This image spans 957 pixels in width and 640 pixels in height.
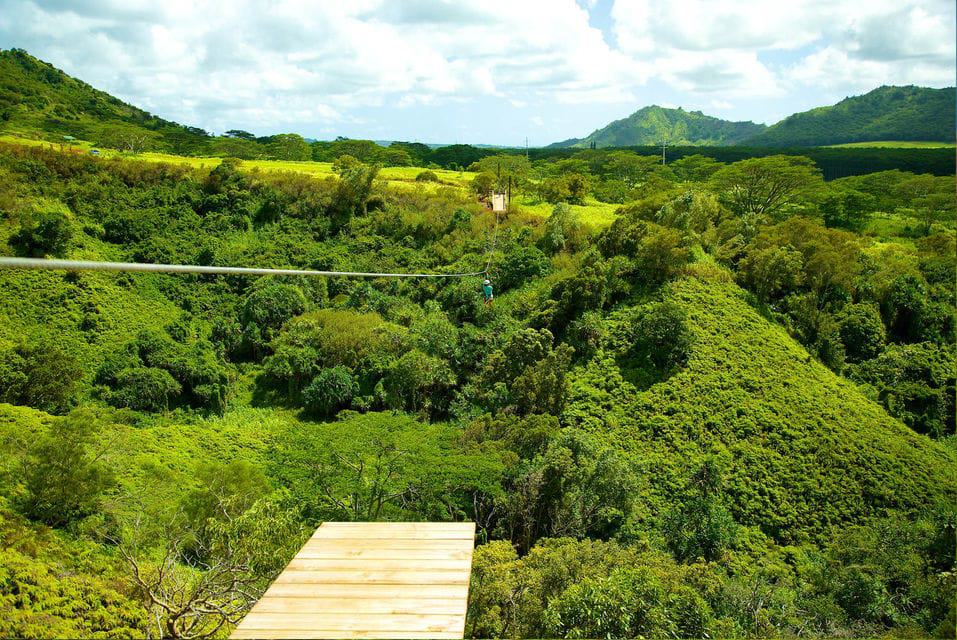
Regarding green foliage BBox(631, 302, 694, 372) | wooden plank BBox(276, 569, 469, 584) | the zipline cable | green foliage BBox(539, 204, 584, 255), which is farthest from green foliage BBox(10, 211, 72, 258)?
wooden plank BBox(276, 569, 469, 584)

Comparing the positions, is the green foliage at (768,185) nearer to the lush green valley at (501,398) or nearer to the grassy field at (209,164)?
the lush green valley at (501,398)

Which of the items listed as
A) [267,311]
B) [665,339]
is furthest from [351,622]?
[267,311]

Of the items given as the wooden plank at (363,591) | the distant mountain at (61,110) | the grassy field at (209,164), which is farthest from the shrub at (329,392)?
the distant mountain at (61,110)

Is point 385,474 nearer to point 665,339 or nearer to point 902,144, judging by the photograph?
point 665,339

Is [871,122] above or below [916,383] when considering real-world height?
above

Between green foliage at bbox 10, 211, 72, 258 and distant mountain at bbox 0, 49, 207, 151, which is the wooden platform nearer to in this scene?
green foliage at bbox 10, 211, 72, 258

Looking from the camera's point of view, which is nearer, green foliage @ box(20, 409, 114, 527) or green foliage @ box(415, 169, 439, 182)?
green foliage @ box(20, 409, 114, 527)

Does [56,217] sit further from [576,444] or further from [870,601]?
[870,601]

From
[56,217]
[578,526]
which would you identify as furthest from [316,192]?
[578,526]
